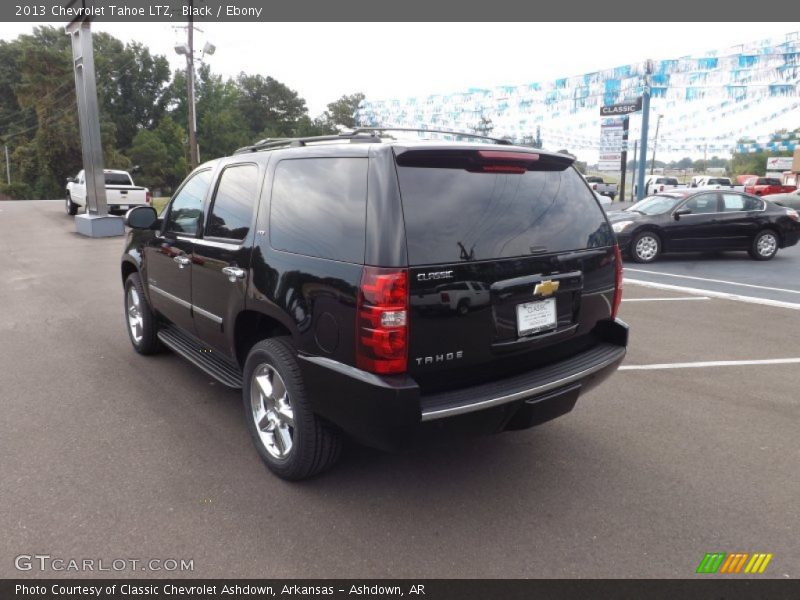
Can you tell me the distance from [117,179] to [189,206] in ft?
64.0

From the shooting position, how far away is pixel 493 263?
9.51 feet

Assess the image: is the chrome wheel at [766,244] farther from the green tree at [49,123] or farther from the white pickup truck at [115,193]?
the green tree at [49,123]

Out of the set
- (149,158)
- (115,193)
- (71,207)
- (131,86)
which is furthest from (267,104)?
(115,193)

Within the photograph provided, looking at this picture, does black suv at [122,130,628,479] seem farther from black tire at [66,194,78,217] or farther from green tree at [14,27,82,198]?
green tree at [14,27,82,198]

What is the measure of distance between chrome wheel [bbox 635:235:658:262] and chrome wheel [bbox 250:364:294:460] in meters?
10.5

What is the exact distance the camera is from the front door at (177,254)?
4.29 metres

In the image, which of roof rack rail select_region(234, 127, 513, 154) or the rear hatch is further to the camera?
roof rack rail select_region(234, 127, 513, 154)

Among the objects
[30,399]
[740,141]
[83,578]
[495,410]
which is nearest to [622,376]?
[495,410]

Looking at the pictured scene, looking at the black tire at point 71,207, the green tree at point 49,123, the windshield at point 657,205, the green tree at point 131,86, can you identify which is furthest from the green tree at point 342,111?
the windshield at point 657,205

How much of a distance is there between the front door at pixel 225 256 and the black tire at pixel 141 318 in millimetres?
1314

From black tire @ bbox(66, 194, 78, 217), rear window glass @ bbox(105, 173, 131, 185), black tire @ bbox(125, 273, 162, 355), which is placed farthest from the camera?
black tire @ bbox(66, 194, 78, 217)

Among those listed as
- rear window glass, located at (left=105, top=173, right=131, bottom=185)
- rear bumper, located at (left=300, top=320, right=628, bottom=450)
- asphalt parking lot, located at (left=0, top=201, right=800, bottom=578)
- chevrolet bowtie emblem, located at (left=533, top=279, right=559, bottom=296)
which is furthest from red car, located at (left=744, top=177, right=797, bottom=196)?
rear bumper, located at (left=300, top=320, right=628, bottom=450)

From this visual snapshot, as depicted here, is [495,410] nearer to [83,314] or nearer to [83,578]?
[83,578]

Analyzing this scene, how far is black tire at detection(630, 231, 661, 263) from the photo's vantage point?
12148 millimetres
